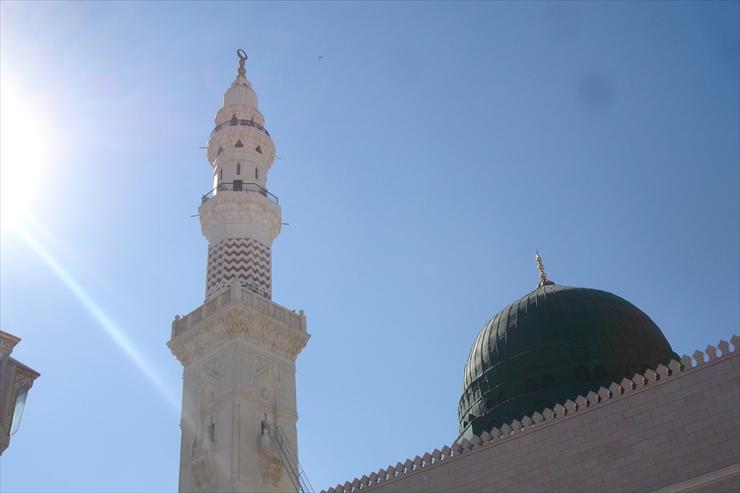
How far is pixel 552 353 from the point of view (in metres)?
18.4

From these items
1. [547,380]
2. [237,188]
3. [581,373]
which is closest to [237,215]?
[237,188]

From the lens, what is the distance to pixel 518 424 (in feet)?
42.9

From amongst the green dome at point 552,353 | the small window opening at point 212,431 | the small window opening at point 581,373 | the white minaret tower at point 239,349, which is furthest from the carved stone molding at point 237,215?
the small window opening at point 581,373

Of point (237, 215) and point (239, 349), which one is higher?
point (237, 215)

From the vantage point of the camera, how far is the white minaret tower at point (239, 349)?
631 inches

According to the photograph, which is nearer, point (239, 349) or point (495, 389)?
point (239, 349)

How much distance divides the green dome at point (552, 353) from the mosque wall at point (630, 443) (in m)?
4.85

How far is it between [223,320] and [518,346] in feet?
21.6

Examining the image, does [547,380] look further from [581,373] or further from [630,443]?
[630,443]

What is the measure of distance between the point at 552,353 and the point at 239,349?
680 cm

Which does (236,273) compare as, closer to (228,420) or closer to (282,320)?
(282,320)

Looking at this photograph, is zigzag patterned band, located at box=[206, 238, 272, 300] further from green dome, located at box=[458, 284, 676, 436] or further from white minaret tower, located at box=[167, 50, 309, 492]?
green dome, located at box=[458, 284, 676, 436]

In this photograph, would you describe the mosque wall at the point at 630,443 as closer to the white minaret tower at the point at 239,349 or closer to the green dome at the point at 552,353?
the white minaret tower at the point at 239,349

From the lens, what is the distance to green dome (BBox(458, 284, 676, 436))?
18.0 metres
